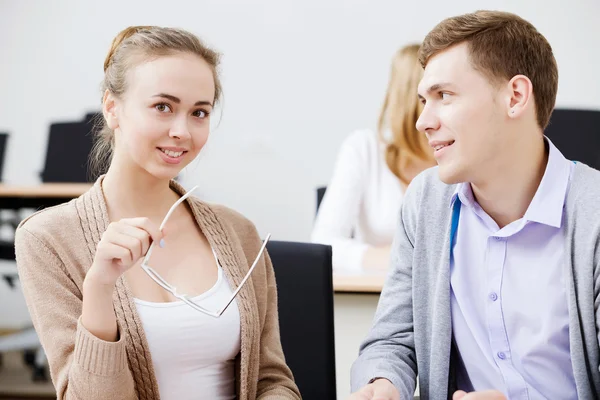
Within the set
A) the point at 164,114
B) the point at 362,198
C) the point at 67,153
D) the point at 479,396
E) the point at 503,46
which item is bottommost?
the point at 67,153

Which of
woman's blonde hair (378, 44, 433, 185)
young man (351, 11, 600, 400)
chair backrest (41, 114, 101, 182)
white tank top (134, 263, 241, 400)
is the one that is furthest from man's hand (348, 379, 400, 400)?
chair backrest (41, 114, 101, 182)

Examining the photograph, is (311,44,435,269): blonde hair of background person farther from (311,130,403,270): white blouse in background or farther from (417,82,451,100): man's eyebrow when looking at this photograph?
(417,82,451,100): man's eyebrow

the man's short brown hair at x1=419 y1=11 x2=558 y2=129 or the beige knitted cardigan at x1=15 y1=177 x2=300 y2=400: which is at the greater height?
the man's short brown hair at x1=419 y1=11 x2=558 y2=129

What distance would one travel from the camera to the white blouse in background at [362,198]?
8.84 feet

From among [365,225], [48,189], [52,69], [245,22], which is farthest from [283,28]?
[365,225]

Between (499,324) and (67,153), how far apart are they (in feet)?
10.7

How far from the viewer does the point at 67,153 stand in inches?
161

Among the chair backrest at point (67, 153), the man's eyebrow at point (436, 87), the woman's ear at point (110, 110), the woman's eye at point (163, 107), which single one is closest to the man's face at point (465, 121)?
the man's eyebrow at point (436, 87)

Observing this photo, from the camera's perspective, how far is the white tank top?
4.22ft

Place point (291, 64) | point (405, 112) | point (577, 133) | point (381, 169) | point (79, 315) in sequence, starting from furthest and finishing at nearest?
point (291, 64)
point (577, 133)
point (381, 169)
point (405, 112)
point (79, 315)

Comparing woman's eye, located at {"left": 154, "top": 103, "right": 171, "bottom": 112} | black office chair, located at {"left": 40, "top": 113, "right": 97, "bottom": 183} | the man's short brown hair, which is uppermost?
the man's short brown hair

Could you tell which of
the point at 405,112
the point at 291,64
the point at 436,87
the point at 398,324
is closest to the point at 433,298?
the point at 398,324

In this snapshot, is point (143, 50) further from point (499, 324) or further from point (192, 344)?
point (499, 324)

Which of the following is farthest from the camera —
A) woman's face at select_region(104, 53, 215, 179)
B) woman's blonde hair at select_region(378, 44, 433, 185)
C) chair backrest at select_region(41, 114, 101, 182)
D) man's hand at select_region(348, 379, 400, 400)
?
chair backrest at select_region(41, 114, 101, 182)
